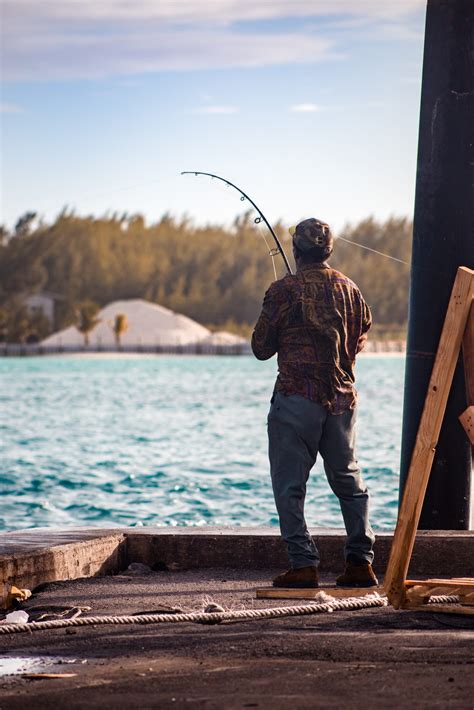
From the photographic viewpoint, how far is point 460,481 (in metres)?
8.23

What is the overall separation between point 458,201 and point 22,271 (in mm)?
159006

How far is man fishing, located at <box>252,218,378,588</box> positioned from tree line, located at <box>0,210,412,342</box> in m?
157

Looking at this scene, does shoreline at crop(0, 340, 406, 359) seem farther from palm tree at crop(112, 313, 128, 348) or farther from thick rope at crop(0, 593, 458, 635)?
thick rope at crop(0, 593, 458, 635)

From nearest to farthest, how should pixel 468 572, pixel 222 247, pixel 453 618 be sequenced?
pixel 453 618, pixel 468 572, pixel 222 247

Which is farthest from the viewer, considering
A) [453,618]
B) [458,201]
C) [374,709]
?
[458,201]

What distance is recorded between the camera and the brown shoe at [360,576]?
6977 mm

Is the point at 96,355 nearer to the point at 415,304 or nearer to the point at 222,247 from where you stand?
the point at 222,247

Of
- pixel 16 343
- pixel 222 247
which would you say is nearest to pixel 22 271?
pixel 16 343

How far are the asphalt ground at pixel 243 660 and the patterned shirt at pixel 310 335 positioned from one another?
1052 millimetres

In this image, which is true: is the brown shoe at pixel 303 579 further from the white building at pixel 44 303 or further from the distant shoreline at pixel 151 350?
the white building at pixel 44 303

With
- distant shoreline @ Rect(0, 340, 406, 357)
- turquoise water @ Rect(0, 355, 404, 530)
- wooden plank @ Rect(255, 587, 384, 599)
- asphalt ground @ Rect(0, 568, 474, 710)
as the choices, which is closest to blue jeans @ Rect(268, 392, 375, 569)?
wooden plank @ Rect(255, 587, 384, 599)

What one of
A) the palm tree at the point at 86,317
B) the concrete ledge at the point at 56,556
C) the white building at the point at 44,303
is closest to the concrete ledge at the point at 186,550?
the concrete ledge at the point at 56,556

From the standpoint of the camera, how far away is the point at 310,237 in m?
6.89

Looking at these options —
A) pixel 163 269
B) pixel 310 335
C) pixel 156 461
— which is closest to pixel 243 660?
pixel 310 335
